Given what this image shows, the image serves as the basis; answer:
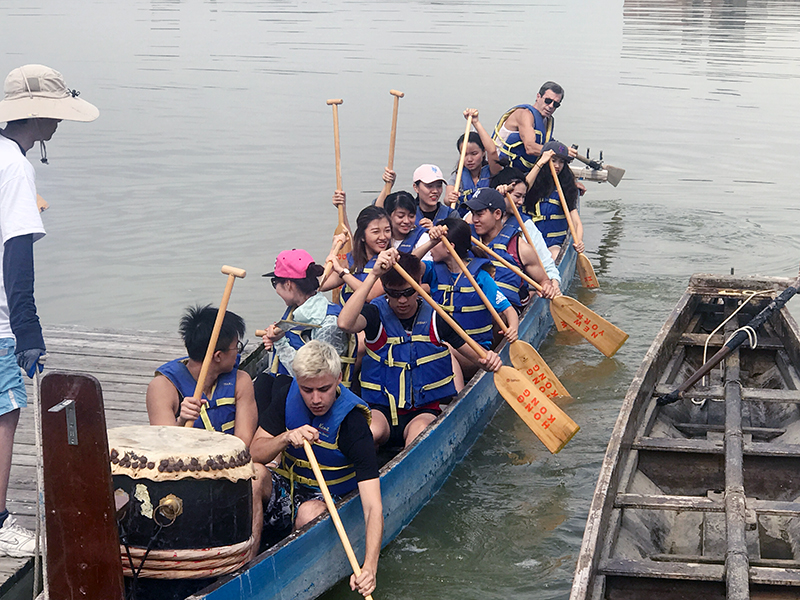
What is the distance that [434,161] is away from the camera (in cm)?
1611

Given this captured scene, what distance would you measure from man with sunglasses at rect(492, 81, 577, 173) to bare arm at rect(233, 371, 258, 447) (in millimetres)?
5479

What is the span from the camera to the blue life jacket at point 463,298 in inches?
243

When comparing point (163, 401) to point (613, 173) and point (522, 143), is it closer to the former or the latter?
point (522, 143)

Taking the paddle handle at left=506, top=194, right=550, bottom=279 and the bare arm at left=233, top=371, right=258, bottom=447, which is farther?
the paddle handle at left=506, top=194, right=550, bottom=279

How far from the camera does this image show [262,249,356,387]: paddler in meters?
4.94

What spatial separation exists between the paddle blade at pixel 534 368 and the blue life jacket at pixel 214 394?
265 centimetres

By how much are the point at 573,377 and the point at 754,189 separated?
8.81m

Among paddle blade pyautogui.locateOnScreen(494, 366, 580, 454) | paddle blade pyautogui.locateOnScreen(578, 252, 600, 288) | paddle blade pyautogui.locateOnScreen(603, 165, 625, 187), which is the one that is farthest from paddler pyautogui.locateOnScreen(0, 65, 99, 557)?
paddle blade pyautogui.locateOnScreen(603, 165, 625, 187)

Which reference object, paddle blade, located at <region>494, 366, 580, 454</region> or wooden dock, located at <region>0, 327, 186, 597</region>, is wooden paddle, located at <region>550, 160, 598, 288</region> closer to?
paddle blade, located at <region>494, 366, 580, 454</region>

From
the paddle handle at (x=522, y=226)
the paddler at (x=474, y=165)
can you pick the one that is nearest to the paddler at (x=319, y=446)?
the paddle handle at (x=522, y=226)

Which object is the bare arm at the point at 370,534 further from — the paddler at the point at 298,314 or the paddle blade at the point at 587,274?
the paddle blade at the point at 587,274

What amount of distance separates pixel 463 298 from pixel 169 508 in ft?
10.4

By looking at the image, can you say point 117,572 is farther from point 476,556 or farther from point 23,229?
point 476,556

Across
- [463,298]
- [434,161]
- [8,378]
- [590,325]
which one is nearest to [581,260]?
[590,325]
